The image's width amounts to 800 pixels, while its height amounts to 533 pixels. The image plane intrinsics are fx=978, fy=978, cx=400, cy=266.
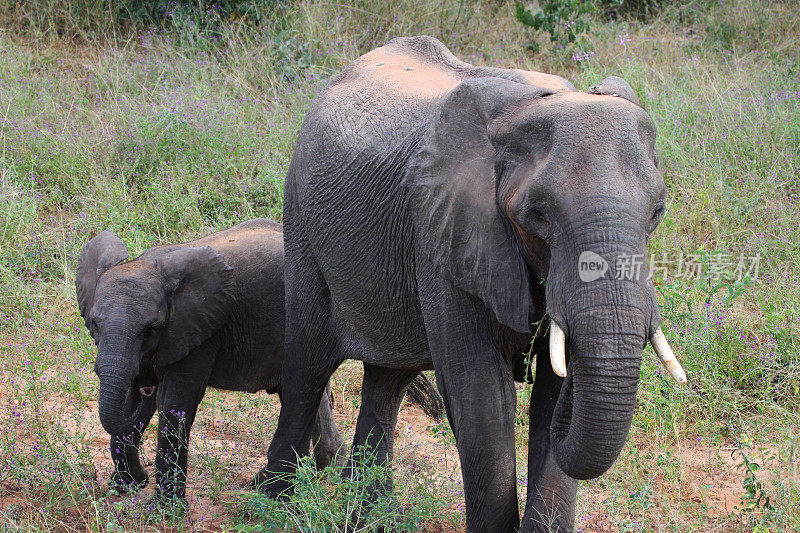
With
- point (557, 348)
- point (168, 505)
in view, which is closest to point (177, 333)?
point (168, 505)

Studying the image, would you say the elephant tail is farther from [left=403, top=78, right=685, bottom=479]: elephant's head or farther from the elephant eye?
the elephant eye

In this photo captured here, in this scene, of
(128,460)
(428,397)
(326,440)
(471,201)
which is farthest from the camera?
(428,397)

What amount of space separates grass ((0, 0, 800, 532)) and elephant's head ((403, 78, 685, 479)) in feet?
3.81

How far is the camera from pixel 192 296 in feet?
15.8

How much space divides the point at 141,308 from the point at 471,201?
1958mm

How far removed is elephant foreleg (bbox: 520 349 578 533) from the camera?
3.57 metres

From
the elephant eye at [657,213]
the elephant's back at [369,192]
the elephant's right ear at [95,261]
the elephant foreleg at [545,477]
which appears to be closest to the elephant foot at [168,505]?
the elephant's right ear at [95,261]

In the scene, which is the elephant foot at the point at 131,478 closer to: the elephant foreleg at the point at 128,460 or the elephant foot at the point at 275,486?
the elephant foreleg at the point at 128,460

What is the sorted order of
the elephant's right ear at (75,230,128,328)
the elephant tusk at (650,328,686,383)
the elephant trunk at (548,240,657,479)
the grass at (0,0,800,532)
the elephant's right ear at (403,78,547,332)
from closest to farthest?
1. the elephant trunk at (548,240,657,479)
2. the elephant tusk at (650,328,686,383)
3. the elephant's right ear at (403,78,547,332)
4. the grass at (0,0,800,532)
5. the elephant's right ear at (75,230,128,328)

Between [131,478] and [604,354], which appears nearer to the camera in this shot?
[604,354]

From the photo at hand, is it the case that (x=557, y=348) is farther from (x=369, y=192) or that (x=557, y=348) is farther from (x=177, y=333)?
(x=177, y=333)

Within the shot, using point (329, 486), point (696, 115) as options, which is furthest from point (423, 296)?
point (696, 115)

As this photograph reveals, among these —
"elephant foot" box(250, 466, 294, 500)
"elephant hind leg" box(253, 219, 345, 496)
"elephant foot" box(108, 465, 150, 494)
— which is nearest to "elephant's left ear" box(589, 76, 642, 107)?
"elephant hind leg" box(253, 219, 345, 496)

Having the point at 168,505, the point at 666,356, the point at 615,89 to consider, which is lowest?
the point at 168,505
